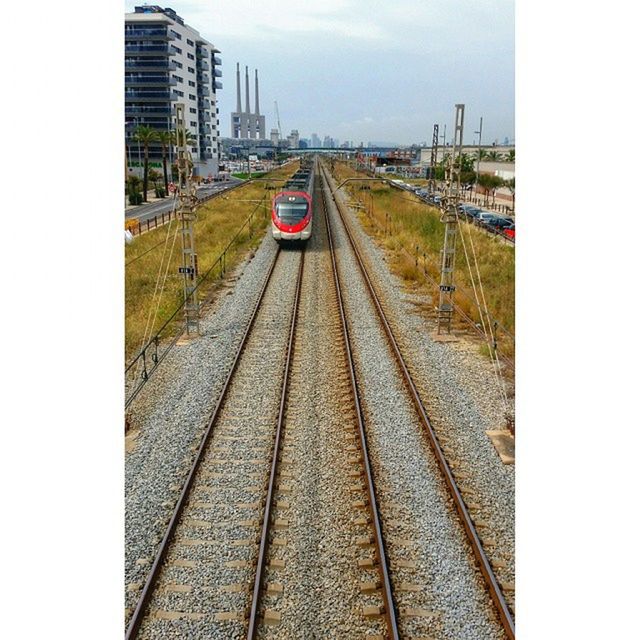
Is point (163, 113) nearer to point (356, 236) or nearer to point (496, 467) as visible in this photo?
point (356, 236)

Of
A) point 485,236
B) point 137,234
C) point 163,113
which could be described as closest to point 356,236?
point 485,236

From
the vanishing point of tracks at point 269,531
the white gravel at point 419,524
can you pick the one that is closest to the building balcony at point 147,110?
the vanishing point of tracks at point 269,531

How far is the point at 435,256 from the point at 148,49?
43870mm

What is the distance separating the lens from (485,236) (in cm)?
3041

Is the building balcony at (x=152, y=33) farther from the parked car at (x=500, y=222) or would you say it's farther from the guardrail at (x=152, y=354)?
the guardrail at (x=152, y=354)

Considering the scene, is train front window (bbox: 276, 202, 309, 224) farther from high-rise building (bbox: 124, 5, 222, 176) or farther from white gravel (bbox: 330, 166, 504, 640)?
high-rise building (bbox: 124, 5, 222, 176)

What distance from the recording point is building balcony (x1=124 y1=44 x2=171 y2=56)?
54.2 metres

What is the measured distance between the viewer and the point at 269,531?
22.8ft

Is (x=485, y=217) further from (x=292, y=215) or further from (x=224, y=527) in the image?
(x=224, y=527)

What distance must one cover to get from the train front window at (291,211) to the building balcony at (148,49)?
36.5 metres

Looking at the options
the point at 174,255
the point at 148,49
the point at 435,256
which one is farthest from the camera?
the point at 148,49

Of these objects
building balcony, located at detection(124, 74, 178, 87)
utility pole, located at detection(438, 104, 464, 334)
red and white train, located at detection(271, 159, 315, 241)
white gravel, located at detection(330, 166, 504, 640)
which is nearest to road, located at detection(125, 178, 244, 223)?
building balcony, located at detection(124, 74, 178, 87)

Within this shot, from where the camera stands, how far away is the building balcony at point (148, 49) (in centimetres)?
5422

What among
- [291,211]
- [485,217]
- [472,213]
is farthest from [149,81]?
[291,211]
